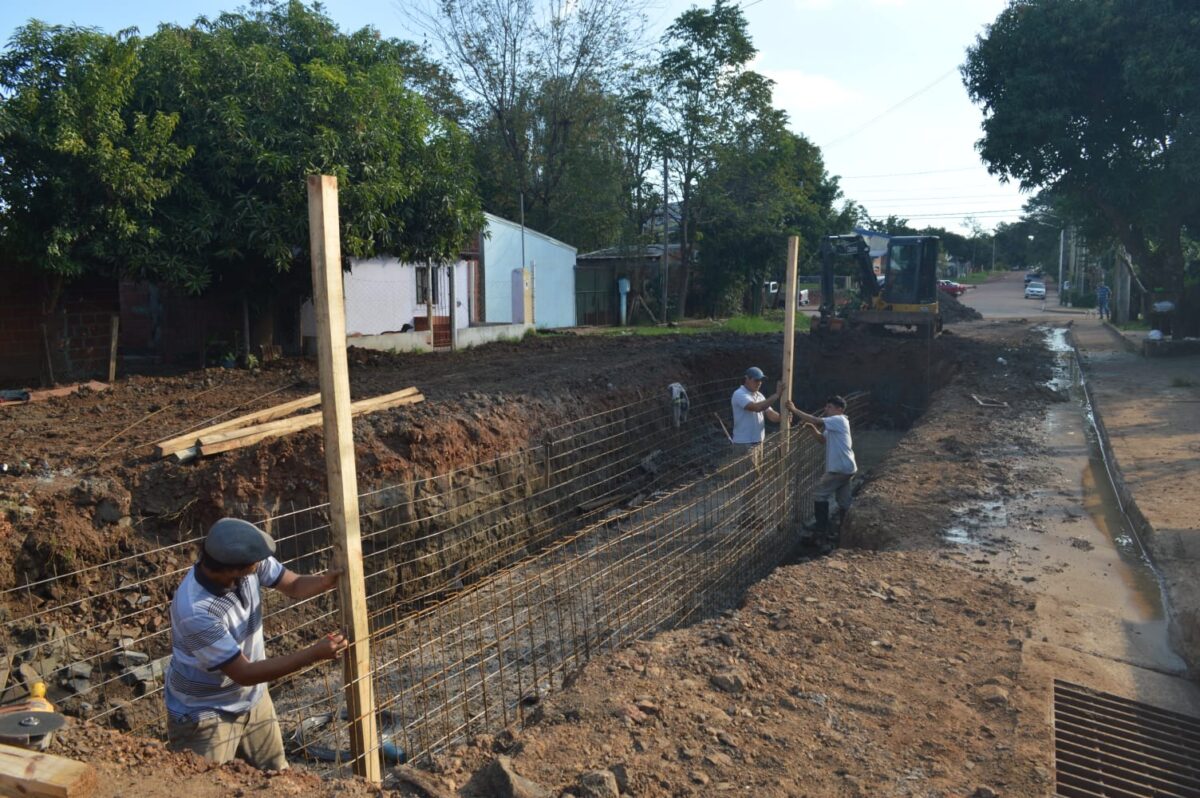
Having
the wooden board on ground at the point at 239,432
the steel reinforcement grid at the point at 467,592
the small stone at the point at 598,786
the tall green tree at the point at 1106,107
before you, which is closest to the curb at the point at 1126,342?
the tall green tree at the point at 1106,107

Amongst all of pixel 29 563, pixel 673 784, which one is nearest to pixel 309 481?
pixel 29 563

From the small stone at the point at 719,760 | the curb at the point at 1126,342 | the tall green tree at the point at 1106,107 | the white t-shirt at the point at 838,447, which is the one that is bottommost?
the small stone at the point at 719,760

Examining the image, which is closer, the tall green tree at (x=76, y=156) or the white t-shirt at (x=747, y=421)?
the white t-shirt at (x=747, y=421)

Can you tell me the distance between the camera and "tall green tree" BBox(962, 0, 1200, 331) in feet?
56.1

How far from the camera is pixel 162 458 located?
7188 mm

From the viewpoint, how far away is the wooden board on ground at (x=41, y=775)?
8.84 feet

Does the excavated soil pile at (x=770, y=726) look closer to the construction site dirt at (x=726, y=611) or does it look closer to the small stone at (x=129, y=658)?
the construction site dirt at (x=726, y=611)

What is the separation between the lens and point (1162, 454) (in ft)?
32.9

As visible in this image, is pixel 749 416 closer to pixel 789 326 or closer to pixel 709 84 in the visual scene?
pixel 789 326

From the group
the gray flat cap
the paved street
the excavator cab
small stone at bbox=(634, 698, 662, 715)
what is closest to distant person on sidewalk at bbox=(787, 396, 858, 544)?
small stone at bbox=(634, 698, 662, 715)

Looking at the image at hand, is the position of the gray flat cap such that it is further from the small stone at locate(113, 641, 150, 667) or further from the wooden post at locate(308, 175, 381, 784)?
the small stone at locate(113, 641, 150, 667)

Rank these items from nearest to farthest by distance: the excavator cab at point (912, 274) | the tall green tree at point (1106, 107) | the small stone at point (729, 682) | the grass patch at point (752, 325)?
the small stone at point (729, 682)
the tall green tree at point (1106, 107)
the excavator cab at point (912, 274)
the grass patch at point (752, 325)

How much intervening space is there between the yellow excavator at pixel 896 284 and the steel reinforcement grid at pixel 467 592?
956 cm

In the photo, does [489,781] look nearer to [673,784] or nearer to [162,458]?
[673,784]
